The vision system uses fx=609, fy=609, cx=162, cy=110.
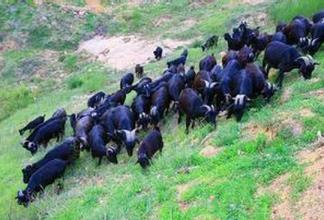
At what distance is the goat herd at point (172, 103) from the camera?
13.0m

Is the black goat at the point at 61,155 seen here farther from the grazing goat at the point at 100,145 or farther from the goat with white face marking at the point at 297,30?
the goat with white face marking at the point at 297,30

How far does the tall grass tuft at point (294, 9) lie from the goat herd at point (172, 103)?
127 inches

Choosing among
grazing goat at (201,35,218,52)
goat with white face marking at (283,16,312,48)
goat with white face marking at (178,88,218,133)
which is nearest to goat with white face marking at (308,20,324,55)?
goat with white face marking at (283,16,312,48)

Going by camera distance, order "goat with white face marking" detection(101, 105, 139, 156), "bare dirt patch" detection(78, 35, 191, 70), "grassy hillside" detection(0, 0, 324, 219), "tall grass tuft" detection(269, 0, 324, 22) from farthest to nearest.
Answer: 1. "bare dirt patch" detection(78, 35, 191, 70)
2. "tall grass tuft" detection(269, 0, 324, 22)
3. "goat with white face marking" detection(101, 105, 139, 156)
4. "grassy hillside" detection(0, 0, 324, 219)

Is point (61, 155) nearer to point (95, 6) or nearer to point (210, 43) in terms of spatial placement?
point (210, 43)

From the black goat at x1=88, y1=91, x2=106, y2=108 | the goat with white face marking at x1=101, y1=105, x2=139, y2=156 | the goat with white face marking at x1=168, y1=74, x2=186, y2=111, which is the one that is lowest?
the black goat at x1=88, y1=91, x2=106, y2=108

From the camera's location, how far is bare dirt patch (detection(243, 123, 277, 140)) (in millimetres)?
10748

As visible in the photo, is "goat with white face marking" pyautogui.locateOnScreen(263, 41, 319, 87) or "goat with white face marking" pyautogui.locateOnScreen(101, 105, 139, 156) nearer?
"goat with white face marking" pyautogui.locateOnScreen(263, 41, 319, 87)

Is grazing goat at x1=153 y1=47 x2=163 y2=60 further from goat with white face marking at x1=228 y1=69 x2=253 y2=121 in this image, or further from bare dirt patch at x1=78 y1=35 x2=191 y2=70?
goat with white face marking at x1=228 y1=69 x2=253 y2=121

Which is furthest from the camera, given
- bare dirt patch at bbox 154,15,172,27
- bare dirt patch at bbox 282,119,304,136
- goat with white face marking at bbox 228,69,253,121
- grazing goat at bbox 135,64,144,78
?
bare dirt patch at bbox 154,15,172,27

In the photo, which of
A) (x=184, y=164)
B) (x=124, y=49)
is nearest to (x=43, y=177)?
(x=184, y=164)

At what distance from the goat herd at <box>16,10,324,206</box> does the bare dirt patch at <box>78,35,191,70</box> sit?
6.71 meters

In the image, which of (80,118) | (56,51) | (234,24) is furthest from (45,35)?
(80,118)

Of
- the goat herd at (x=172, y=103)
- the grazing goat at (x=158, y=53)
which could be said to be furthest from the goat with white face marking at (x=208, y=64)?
the grazing goat at (x=158, y=53)
